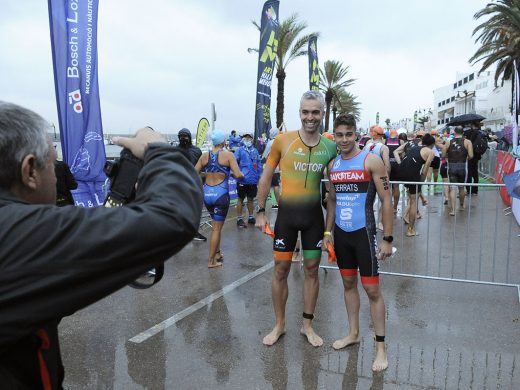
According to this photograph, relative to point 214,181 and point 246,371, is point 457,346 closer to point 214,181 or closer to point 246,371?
point 246,371

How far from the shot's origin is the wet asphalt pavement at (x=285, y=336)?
332 centimetres

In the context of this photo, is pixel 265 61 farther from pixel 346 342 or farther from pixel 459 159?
pixel 346 342

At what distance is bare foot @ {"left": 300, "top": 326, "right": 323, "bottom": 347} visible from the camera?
3834mm

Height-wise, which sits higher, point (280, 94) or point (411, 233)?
point (280, 94)

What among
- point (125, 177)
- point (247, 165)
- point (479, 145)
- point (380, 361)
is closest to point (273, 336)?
point (380, 361)

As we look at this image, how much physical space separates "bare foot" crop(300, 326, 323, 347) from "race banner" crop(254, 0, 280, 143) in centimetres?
1024

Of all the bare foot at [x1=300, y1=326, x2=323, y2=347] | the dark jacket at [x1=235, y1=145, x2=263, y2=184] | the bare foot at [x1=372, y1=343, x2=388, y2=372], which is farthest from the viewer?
the dark jacket at [x1=235, y1=145, x2=263, y2=184]

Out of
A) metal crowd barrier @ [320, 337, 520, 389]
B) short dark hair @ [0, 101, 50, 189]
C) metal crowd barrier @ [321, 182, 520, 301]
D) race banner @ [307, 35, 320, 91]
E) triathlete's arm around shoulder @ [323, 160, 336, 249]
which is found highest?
race banner @ [307, 35, 320, 91]

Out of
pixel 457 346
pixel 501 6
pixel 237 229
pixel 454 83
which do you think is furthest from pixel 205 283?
pixel 454 83

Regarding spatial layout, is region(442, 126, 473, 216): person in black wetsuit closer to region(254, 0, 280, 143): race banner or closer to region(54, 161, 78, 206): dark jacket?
Result: region(254, 0, 280, 143): race banner

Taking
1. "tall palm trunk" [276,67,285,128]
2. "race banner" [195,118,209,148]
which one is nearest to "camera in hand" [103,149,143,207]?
"race banner" [195,118,209,148]

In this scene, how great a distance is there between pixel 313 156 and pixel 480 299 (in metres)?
2.68

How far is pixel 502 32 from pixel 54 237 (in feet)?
101

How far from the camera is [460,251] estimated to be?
7020 millimetres
